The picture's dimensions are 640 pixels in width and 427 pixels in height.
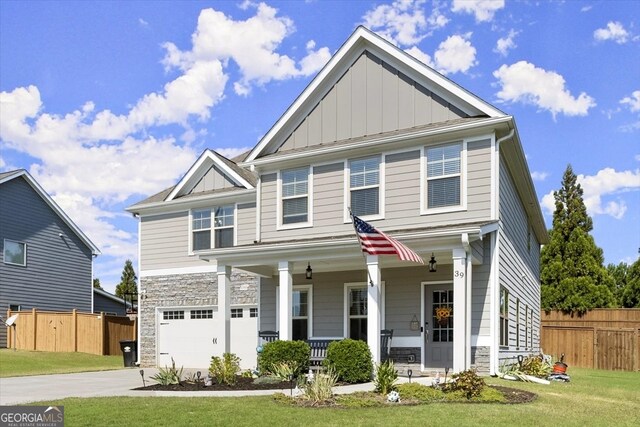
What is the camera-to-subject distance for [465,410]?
9422 millimetres

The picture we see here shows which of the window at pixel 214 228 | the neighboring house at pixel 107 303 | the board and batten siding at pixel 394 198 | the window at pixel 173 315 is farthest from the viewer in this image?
the neighboring house at pixel 107 303

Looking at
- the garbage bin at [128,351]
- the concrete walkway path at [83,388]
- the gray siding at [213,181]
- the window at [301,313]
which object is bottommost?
the garbage bin at [128,351]

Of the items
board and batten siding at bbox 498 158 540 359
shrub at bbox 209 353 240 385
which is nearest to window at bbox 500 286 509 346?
board and batten siding at bbox 498 158 540 359

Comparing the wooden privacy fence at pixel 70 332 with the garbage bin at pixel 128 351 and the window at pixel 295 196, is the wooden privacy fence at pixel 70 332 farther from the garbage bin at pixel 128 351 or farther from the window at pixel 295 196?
the window at pixel 295 196

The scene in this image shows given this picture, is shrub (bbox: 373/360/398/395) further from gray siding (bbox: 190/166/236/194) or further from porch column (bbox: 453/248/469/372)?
gray siding (bbox: 190/166/236/194)

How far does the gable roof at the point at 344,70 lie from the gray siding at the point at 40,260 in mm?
16029

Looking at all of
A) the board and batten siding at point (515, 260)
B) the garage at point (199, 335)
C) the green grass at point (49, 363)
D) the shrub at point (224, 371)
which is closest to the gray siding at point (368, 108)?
the board and batten siding at point (515, 260)

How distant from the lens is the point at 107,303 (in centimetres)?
3584

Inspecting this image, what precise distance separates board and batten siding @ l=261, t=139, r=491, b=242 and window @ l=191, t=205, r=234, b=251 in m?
2.95

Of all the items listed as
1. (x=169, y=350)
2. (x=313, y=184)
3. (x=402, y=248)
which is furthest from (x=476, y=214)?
(x=169, y=350)

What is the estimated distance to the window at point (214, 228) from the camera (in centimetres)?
2012

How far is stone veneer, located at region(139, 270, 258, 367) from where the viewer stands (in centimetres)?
1984

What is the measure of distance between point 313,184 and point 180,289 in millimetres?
6737

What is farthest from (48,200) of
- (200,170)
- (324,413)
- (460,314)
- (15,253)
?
(324,413)
